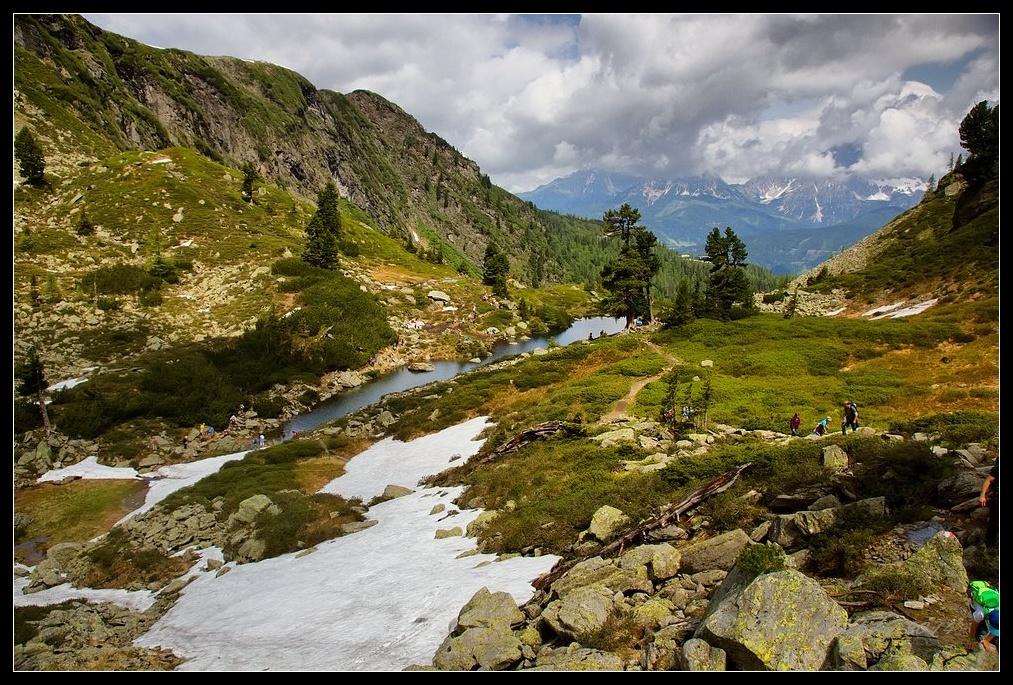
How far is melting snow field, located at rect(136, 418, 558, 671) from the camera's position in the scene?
513 inches

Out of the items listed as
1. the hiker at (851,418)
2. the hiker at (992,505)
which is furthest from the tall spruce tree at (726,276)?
the hiker at (992,505)

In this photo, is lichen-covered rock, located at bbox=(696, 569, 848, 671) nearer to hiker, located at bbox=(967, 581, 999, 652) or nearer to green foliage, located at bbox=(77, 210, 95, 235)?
hiker, located at bbox=(967, 581, 999, 652)

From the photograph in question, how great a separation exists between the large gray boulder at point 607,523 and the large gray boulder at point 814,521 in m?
5.04

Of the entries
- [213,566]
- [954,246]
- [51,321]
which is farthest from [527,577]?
[954,246]

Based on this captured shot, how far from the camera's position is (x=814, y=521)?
11.1 meters

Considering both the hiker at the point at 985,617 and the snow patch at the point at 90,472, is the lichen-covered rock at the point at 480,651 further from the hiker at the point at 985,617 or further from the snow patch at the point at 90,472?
the snow patch at the point at 90,472

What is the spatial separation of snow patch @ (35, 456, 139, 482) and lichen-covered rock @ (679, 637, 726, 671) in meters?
43.9

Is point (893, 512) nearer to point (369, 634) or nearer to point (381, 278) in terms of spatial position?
point (369, 634)

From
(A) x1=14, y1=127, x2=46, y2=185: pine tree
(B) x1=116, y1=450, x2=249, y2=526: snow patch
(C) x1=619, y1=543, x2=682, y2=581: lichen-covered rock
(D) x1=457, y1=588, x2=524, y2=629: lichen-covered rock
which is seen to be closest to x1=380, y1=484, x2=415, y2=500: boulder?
(B) x1=116, y1=450, x2=249, y2=526: snow patch

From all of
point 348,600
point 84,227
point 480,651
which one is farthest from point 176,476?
point 84,227

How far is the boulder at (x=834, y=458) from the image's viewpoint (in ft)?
51.2

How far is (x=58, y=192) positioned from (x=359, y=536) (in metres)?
101

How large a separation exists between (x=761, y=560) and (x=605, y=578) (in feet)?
14.4

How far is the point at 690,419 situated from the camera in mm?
28641
